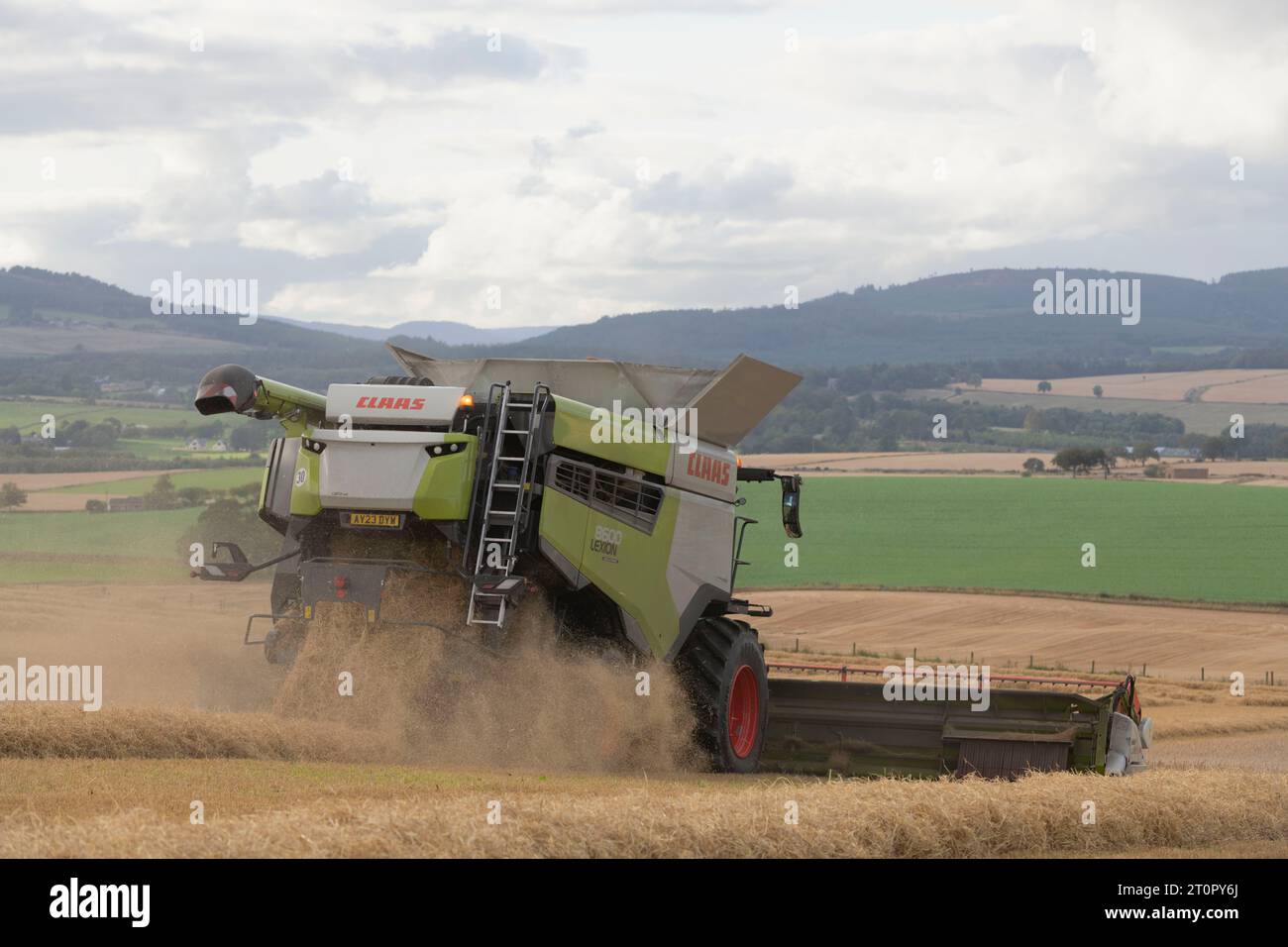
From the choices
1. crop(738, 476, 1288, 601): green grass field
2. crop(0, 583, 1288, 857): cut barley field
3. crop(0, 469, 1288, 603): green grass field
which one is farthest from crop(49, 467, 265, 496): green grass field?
crop(0, 583, 1288, 857): cut barley field

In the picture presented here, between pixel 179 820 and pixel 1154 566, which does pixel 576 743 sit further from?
pixel 1154 566

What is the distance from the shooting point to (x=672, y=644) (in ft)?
47.5

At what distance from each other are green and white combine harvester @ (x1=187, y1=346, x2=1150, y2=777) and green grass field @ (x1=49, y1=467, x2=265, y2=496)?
2159 inches

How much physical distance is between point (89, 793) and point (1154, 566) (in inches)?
2326

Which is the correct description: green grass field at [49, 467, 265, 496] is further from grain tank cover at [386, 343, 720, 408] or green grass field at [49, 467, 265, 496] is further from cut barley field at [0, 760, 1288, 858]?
cut barley field at [0, 760, 1288, 858]

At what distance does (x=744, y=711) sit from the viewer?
15.7 metres

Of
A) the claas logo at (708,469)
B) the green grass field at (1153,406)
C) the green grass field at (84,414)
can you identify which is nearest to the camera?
the claas logo at (708,469)

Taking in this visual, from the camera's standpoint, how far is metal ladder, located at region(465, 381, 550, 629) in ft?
41.4

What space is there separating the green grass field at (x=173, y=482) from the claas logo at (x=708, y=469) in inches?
2160

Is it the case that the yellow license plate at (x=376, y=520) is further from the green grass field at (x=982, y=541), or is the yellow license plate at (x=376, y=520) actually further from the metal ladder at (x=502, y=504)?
the green grass field at (x=982, y=541)

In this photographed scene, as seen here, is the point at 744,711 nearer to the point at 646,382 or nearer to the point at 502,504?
the point at 646,382

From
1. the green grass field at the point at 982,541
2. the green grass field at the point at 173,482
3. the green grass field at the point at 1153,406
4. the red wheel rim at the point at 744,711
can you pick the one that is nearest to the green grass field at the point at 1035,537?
the green grass field at the point at 982,541

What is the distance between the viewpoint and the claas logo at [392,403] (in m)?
13.1

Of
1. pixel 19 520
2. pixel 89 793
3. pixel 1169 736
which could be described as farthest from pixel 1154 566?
Result: pixel 89 793
